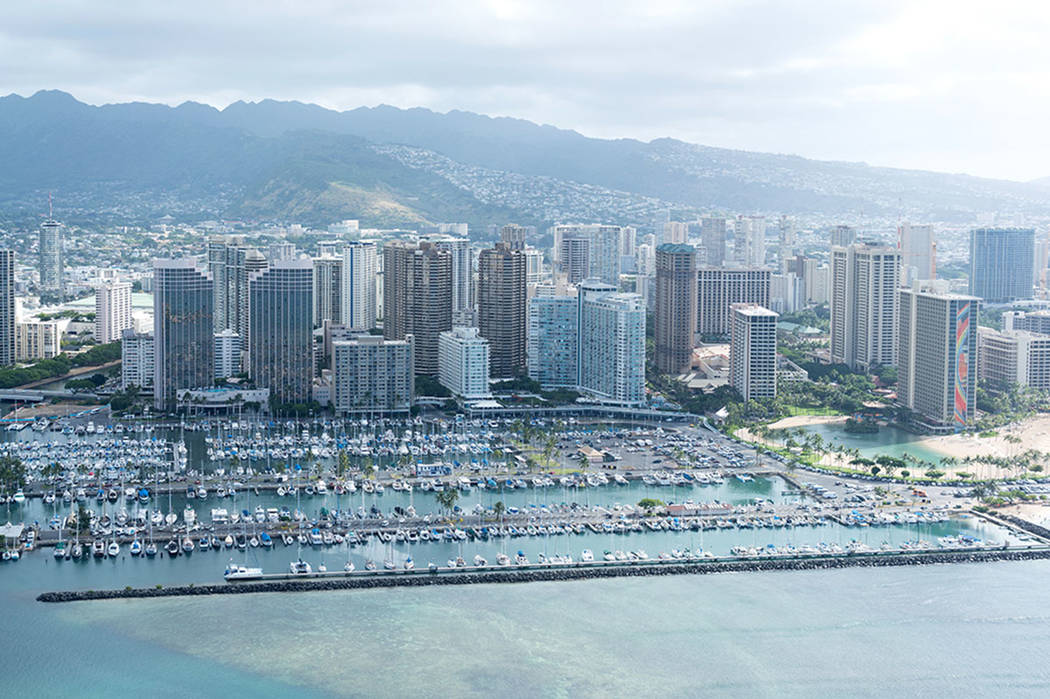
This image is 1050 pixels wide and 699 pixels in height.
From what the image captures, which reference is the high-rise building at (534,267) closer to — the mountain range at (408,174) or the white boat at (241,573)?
the white boat at (241,573)

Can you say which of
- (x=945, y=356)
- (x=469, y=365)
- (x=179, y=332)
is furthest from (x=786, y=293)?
(x=179, y=332)

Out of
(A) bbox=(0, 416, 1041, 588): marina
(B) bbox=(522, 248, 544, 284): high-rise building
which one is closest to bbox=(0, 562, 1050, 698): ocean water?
(A) bbox=(0, 416, 1041, 588): marina

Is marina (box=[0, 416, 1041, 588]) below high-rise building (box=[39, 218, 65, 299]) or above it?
below

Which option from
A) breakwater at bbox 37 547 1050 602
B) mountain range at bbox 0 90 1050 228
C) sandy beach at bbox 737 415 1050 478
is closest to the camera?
breakwater at bbox 37 547 1050 602

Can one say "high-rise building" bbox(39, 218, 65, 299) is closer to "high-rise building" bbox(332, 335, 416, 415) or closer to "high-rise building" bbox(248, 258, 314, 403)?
"high-rise building" bbox(248, 258, 314, 403)

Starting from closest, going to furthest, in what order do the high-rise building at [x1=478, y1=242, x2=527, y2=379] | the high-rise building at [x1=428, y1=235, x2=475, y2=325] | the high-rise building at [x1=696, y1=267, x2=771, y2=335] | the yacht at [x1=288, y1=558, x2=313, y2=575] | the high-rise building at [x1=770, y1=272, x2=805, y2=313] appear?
the yacht at [x1=288, y1=558, x2=313, y2=575] → the high-rise building at [x1=478, y1=242, x2=527, y2=379] → the high-rise building at [x1=428, y1=235, x2=475, y2=325] → the high-rise building at [x1=696, y1=267, x2=771, y2=335] → the high-rise building at [x1=770, y1=272, x2=805, y2=313]

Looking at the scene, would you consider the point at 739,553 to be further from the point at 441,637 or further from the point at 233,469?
the point at 233,469

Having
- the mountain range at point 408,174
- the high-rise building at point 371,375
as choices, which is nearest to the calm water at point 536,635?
the high-rise building at point 371,375
